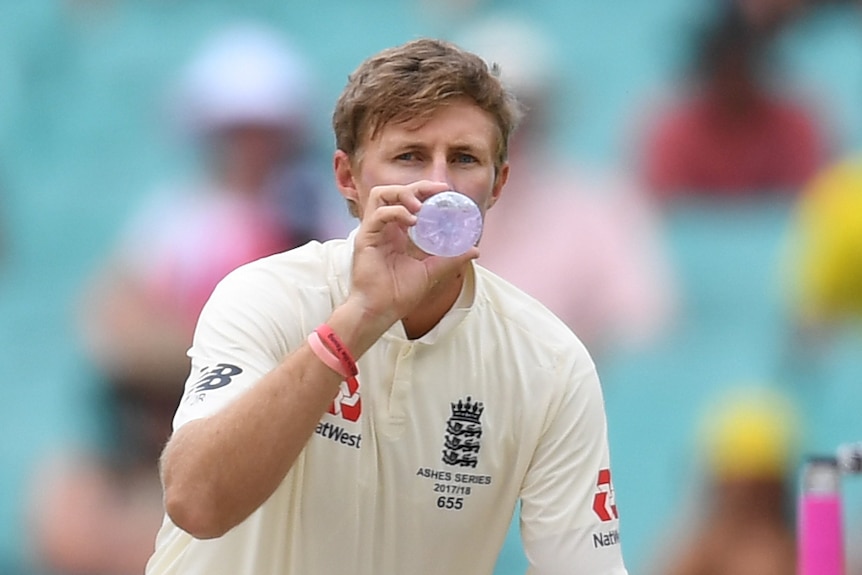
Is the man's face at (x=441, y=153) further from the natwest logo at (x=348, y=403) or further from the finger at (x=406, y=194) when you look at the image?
the natwest logo at (x=348, y=403)

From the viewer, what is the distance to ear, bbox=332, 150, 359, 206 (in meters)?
3.73

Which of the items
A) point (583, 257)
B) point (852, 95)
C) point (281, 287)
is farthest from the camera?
point (852, 95)

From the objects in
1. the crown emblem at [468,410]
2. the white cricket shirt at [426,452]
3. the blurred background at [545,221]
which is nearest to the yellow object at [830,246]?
the blurred background at [545,221]

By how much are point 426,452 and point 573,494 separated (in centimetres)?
36

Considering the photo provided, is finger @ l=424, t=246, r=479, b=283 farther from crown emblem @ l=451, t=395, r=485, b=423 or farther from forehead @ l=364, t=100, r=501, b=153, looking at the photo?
crown emblem @ l=451, t=395, r=485, b=423

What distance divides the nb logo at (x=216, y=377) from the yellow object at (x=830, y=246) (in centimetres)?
357

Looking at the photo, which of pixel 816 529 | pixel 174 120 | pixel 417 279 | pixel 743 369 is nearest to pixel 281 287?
pixel 417 279

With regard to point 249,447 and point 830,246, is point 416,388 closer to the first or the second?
point 249,447

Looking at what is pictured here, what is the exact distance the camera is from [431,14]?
8398 mm

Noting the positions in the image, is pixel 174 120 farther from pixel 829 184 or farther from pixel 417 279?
pixel 417 279

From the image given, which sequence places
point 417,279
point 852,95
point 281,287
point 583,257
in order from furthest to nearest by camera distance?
point 852,95
point 583,257
point 281,287
point 417,279

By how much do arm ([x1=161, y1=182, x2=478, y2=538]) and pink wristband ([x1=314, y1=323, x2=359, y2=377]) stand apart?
0.06ft

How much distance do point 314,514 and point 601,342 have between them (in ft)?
12.4

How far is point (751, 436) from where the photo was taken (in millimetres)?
6559
